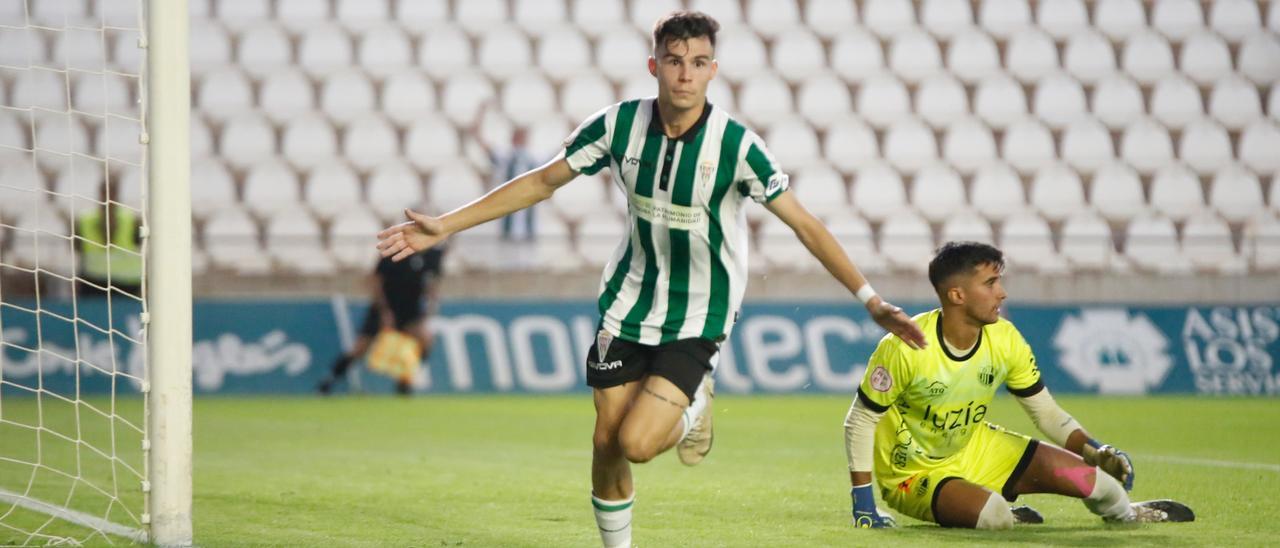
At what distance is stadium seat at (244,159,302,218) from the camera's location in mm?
15656

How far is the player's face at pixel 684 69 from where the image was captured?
4449 millimetres

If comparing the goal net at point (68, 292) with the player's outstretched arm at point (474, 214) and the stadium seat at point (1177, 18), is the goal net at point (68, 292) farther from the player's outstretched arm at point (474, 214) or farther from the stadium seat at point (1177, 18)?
the stadium seat at point (1177, 18)

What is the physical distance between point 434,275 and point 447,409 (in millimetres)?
2023

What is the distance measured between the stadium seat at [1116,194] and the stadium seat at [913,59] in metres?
2.24

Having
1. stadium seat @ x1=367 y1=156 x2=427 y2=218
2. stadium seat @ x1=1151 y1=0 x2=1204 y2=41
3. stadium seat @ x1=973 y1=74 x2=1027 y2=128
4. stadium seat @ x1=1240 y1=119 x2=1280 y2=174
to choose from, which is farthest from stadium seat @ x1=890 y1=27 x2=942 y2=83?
stadium seat @ x1=367 y1=156 x2=427 y2=218

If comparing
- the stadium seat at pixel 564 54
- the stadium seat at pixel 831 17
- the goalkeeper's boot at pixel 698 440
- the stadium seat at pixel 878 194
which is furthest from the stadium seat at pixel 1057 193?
the goalkeeper's boot at pixel 698 440

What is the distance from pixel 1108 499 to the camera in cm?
546

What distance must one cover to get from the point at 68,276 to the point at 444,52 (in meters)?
4.96

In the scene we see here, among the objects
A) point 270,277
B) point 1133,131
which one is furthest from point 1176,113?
point 270,277

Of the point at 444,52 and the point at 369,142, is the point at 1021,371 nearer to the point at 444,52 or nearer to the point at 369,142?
the point at 369,142

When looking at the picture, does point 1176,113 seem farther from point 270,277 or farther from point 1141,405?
point 270,277

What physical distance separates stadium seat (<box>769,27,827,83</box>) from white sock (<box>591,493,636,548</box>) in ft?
42.4

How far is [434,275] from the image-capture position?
14352mm

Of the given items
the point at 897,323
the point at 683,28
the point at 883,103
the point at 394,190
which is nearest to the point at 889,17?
the point at 883,103
